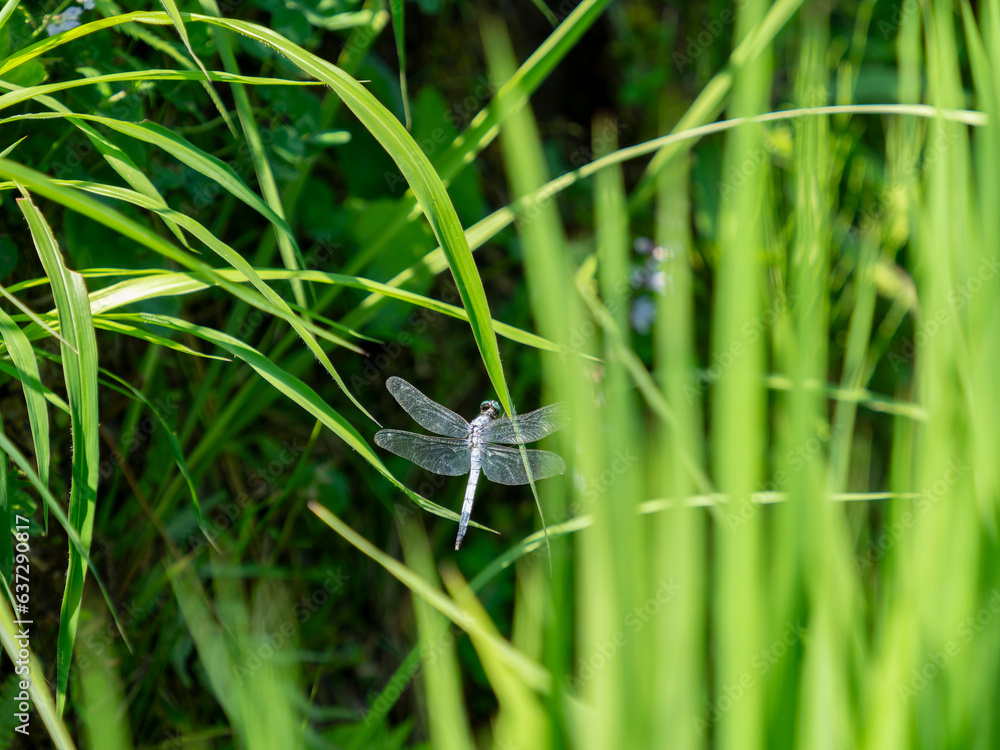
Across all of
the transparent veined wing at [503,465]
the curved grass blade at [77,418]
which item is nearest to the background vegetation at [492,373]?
the curved grass blade at [77,418]

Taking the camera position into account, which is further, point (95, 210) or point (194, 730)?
point (194, 730)

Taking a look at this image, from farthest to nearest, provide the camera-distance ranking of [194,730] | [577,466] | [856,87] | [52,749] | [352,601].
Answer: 1. [856,87]
2. [352,601]
3. [194,730]
4. [52,749]
5. [577,466]

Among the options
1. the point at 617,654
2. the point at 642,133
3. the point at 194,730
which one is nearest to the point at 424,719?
the point at 194,730

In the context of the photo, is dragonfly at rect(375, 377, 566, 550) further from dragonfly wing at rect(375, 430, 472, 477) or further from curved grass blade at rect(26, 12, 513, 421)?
curved grass blade at rect(26, 12, 513, 421)

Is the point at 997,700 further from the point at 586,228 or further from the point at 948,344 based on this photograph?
the point at 586,228

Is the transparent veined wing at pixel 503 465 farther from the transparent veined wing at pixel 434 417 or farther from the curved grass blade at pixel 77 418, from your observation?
the curved grass blade at pixel 77 418

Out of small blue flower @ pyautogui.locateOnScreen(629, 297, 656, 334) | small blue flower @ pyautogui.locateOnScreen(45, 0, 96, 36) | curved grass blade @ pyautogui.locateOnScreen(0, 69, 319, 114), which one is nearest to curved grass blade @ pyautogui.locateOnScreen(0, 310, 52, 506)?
curved grass blade @ pyautogui.locateOnScreen(0, 69, 319, 114)

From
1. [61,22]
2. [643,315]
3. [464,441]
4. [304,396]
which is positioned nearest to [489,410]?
[464,441]
